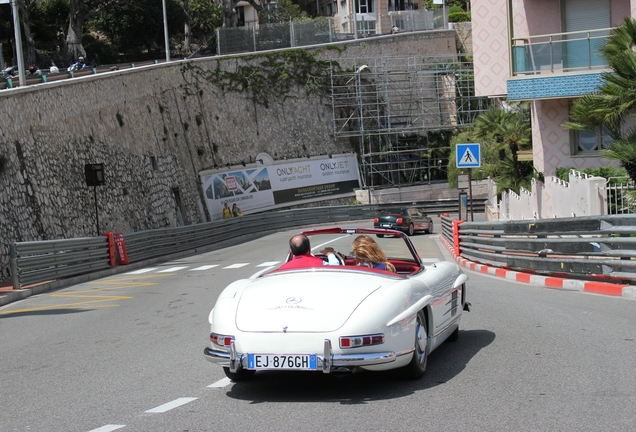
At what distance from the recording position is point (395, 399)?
6.00 m

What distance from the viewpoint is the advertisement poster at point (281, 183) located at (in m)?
49.1

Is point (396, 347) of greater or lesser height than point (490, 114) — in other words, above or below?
below

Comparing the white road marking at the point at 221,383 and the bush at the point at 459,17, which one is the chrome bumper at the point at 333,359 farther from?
the bush at the point at 459,17

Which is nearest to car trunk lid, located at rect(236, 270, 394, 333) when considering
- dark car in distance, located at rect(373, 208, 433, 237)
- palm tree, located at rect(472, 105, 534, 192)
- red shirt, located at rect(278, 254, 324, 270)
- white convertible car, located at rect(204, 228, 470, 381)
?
white convertible car, located at rect(204, 228, 470, 381)

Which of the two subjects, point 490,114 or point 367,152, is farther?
point 367,152

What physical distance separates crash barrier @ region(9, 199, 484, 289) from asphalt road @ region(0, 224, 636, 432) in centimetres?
A: 848

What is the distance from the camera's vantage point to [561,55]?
73.2 ft

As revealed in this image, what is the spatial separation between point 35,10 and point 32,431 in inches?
2569

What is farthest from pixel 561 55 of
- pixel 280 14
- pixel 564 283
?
pixel 280 14

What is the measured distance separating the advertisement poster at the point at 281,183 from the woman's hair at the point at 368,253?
134 ft

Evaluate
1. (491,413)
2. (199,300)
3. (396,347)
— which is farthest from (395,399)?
(199,300)

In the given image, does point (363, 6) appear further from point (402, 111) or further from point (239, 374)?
point (239, 374)

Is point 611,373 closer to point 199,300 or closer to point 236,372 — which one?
point 236,372

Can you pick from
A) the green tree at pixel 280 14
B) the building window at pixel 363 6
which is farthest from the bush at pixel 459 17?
the green tree at pixel 280 14
